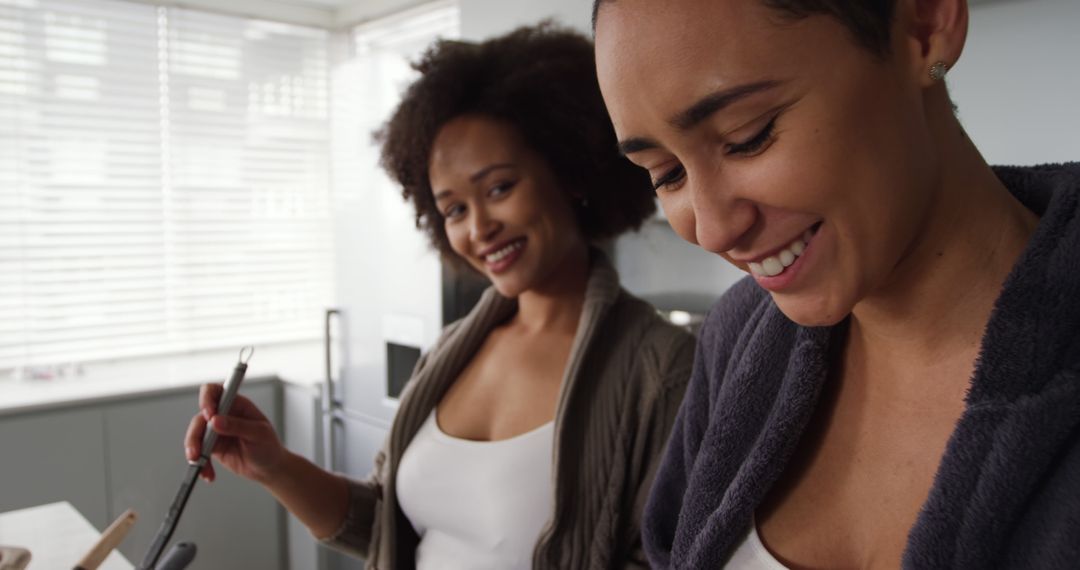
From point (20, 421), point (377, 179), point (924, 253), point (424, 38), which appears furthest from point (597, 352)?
point (424, 38)

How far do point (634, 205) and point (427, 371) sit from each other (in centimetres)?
43

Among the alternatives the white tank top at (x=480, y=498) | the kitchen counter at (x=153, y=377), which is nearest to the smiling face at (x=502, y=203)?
the white tank top at (x=480, y=498)

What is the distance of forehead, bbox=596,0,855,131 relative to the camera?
0.50 meters

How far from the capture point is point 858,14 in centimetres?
50

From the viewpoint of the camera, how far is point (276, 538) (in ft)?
9.77

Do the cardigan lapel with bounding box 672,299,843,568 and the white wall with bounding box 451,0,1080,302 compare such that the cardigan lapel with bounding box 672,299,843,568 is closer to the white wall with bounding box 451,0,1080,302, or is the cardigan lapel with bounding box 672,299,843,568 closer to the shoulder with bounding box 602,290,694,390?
the shoulder with bounding box 602,290,694,390

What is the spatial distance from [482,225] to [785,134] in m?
0.70

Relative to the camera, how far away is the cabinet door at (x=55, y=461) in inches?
93.2

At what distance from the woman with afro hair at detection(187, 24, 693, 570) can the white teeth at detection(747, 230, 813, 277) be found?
523 mm

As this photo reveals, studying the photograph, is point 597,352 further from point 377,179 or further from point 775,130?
point 377,179

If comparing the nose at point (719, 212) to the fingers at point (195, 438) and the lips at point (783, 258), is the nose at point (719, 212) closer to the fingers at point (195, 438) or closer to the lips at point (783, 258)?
the lips at point (783, 258)

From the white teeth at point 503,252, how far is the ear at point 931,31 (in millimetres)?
705

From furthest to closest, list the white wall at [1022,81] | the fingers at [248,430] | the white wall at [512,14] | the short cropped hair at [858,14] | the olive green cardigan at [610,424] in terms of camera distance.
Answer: the white wall at [512,14] < the white wall at [1022,81] < the fingers at [248,430] < the olive green cardigan at [610,424] < the short cropped hair at [858,14]

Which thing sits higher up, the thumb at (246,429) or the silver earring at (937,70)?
the silver earring at (937,70)
